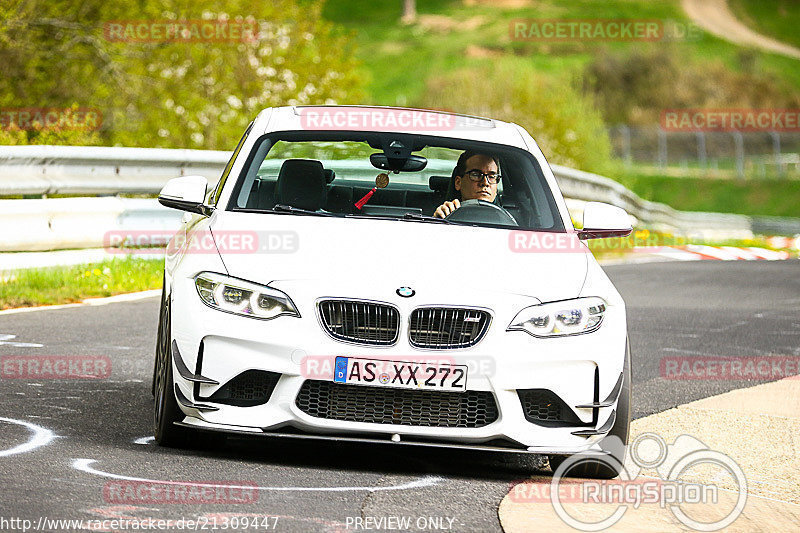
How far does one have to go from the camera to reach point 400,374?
6051 millimetres

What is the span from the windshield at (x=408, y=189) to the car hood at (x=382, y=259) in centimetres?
28

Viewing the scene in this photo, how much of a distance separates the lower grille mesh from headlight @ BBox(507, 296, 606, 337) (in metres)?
0.33

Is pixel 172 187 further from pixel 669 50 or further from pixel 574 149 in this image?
pixel 669 50

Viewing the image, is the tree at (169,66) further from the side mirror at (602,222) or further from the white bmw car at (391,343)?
the white bmw car at (391,343)

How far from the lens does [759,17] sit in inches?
4631

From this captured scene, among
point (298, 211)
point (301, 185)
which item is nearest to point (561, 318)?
point (298, 211)

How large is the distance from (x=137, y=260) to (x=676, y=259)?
9601 mm

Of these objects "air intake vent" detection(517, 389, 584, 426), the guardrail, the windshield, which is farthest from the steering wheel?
the guardrail

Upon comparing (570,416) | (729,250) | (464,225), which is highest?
(464,225)

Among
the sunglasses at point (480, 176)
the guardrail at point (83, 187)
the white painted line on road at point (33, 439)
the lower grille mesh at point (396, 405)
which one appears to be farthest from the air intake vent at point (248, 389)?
the guardrail at point (83, 187)

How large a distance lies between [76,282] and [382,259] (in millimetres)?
6547

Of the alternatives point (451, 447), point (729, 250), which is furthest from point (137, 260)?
point (729, 250)

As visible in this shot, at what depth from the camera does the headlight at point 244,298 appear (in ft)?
20.1

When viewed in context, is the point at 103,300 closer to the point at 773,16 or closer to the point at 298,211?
the point at 298,211
